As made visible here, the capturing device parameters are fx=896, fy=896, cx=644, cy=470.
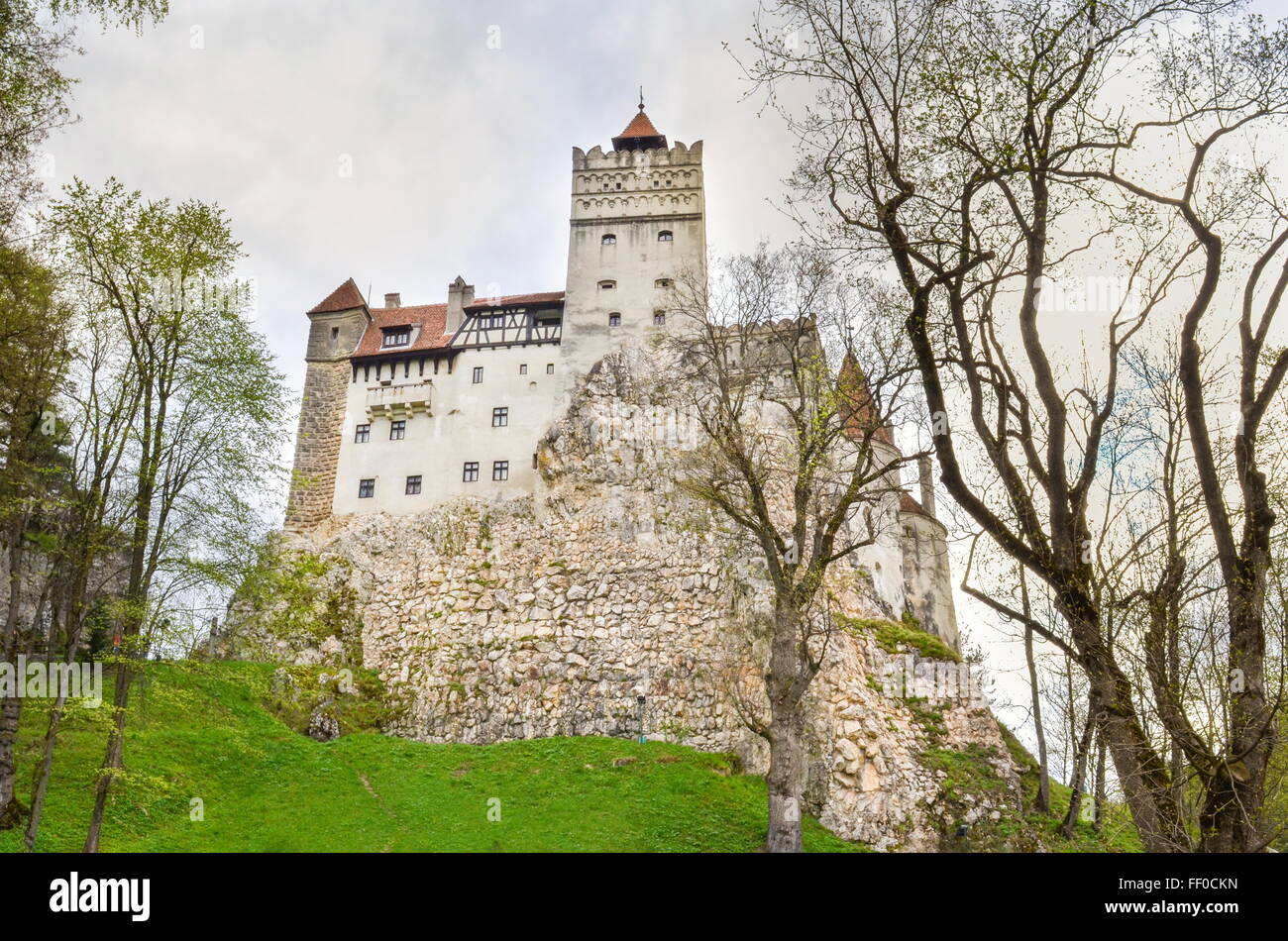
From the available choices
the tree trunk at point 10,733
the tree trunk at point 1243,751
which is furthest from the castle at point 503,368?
the tree trunk at point 1243,751

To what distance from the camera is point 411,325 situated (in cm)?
4456

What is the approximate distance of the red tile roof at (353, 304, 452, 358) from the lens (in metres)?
43.4

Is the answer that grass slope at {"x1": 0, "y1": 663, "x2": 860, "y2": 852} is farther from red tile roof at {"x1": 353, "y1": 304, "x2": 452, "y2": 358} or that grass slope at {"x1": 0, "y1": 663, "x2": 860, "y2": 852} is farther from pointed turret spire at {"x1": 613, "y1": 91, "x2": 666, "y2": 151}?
pointed turret spire at {"x1": 613, "y1": 91, "x2": 666, "y2": 151}

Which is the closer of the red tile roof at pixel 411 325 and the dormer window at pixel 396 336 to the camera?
the red tile roof at pixel 411 325

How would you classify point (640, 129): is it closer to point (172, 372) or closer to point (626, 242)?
point (626, 242)

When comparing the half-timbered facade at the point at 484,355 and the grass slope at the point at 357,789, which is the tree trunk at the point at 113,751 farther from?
the half-timbered facade at the point at 484,355

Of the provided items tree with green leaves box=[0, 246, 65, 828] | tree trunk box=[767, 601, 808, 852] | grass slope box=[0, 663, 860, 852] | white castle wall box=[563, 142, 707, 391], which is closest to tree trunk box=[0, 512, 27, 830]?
tree with green leaves box=[0, 246, 65, 828]

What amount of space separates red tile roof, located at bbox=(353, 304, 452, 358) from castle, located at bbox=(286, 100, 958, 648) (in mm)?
92

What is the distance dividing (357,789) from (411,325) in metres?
26.0

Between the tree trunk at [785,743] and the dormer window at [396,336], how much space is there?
29961 millimetres

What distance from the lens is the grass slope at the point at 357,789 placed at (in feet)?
64.5

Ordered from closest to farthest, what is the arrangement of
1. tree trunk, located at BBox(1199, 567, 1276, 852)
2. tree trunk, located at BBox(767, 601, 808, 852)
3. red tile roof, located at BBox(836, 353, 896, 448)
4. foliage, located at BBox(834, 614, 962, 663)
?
tree trunk, located at BBox(1199, 567, 1276, 852)
red tile roof, located at BBox(836, 353, 896, 448)
tree trunk, located at BBox(767, 601, 808, 852)
foliage, located at BBox(834, 614, 962, 663)

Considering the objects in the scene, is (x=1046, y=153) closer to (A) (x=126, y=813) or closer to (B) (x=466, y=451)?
(A) (x=126, y=813)
